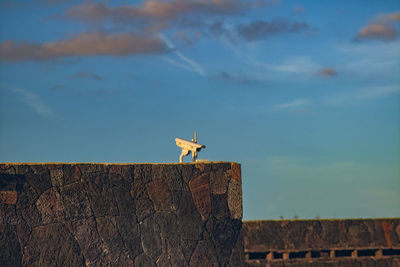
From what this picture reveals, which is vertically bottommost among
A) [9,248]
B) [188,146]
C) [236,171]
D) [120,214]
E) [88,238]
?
[9,248]

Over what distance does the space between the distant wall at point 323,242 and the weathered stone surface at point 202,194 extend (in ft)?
9.17

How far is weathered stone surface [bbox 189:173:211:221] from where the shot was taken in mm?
15438

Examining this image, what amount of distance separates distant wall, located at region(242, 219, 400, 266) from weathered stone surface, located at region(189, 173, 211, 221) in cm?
280

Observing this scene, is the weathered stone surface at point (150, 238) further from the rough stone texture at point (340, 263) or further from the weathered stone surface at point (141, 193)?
the rough stone texture at point (340, 263)

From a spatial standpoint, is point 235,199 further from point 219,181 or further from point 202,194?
point 202,194

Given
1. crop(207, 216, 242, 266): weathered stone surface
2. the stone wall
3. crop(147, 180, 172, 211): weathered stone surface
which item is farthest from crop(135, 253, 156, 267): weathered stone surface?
crop(207, 216, 242, 266): weathered stone surface

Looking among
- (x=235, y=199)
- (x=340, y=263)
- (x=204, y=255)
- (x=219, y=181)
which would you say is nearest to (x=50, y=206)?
(x=204, y=255)

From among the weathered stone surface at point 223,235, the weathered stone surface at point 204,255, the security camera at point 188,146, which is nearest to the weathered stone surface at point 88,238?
the weathered stone surface at point 204,255

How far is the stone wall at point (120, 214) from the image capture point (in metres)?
14.0

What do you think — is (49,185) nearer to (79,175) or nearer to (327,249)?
(79,175)

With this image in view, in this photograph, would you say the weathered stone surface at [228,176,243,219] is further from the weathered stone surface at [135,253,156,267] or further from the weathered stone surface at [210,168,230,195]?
the weathered stone surface at [135,253,156,267]

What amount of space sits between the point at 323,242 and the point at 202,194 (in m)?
4.53

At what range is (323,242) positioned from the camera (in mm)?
18547

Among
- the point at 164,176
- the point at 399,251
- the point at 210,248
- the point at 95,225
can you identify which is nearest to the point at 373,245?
the point at 399,251
